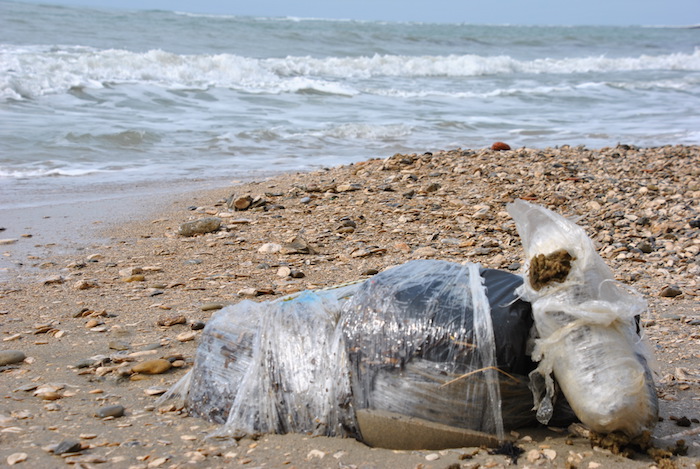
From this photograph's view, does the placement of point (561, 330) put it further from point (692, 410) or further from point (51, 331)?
point (51, 331)

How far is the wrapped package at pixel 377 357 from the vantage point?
1955mm

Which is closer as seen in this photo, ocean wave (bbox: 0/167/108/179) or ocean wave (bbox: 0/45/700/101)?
ocean wave (bbox: 0/167/108/179)

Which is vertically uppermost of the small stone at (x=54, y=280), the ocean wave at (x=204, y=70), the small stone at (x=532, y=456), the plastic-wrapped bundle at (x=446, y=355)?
the ocean wave at (x=204, y=70)

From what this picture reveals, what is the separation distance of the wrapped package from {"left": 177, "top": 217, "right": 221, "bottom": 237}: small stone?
2.65 m

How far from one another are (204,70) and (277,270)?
14205 mm

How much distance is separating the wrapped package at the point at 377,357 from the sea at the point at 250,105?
477 centimetres

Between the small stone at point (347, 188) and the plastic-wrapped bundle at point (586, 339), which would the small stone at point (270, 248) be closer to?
the small stone at point (347, 188)

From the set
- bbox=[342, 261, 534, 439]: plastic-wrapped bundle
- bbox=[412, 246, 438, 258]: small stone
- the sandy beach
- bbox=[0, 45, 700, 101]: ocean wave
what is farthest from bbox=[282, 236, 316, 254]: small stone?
bbox=[0, 45, 700, 101]: ocean wave

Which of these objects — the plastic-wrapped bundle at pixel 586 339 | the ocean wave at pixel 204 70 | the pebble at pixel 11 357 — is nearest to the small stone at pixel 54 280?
the pebble at pixel 11 357

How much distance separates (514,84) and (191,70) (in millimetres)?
8900

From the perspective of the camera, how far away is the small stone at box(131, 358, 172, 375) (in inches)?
106

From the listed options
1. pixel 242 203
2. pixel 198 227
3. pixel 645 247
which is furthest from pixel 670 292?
pixel 242 203

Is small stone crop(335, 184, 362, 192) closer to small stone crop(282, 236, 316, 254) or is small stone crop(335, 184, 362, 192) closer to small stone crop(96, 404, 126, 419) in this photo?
small stone crop(282, 236, 316, 254)

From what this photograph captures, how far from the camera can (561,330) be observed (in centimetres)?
187
